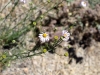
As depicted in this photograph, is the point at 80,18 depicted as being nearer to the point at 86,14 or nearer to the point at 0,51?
the point at 86,14

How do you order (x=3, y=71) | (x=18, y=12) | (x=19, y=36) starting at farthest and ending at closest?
1. (x=18, y=12)
2. (x=19, y=36)
3. (x=3, y=71)

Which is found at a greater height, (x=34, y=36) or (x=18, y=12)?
(x=18, y=12)

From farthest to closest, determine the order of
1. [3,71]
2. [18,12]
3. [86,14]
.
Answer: [86,14]
[18,12]
[3,71]

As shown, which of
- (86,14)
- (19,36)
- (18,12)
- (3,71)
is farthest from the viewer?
(86,14)

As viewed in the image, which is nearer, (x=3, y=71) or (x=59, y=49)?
(x=3, y=71)

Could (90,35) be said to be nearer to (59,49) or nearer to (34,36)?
(59,49)

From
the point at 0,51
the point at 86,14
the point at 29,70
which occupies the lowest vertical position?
the point at 29,70

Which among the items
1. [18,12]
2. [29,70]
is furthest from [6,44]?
[18,12]

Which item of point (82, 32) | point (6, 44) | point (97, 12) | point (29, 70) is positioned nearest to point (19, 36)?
point (6, 44)

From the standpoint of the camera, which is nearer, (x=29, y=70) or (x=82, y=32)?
(x=29, y=70)
